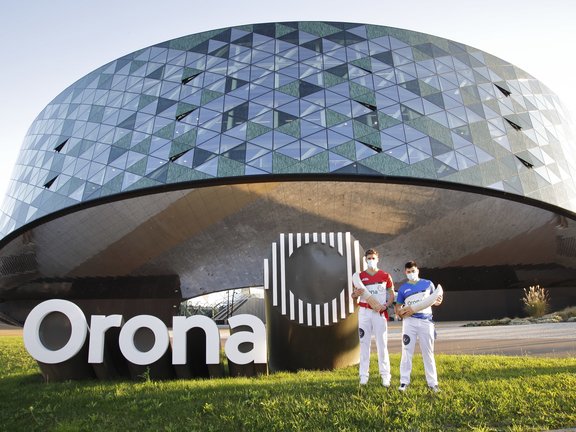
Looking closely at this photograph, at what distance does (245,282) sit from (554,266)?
1715cm

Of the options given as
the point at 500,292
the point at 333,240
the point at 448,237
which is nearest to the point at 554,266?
the point at 500,292

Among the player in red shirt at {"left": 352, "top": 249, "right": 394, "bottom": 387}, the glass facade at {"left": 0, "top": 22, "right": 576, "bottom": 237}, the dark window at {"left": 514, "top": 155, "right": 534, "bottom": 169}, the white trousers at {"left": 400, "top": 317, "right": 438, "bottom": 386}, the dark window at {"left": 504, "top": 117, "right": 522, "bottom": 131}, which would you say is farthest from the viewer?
the dark window at {"left": 504, "top": 117, "right": 522, "bottom": 131}

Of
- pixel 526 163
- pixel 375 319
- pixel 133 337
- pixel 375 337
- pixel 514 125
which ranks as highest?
pixel 514 125

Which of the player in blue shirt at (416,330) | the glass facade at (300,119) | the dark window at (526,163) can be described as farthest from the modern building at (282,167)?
the player in blue shirt at (416,330)

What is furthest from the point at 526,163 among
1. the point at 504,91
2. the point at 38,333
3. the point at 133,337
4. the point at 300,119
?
the point at 38,333

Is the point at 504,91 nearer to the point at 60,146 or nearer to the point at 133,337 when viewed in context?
the point at 133,337

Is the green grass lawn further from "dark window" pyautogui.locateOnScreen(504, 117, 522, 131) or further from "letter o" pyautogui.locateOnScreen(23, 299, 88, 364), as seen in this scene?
"dark window" pyautogui.locateOnScreen(504, 117, 522, 131)

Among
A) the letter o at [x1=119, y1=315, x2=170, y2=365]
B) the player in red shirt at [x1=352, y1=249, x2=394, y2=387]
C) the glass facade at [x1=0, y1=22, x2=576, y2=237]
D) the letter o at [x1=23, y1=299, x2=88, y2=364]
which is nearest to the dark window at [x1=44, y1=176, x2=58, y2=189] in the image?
the glass facade at [x1=0, y1=22, x2=576, y2=237]

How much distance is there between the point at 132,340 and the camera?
668 centimetres

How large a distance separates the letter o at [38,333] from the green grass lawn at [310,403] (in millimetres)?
432

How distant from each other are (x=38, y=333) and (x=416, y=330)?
5436 mm

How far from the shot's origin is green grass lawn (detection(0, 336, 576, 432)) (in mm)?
4352

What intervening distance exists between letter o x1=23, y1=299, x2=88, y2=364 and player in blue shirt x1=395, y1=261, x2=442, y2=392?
4.66m

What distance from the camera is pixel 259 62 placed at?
2114cm
